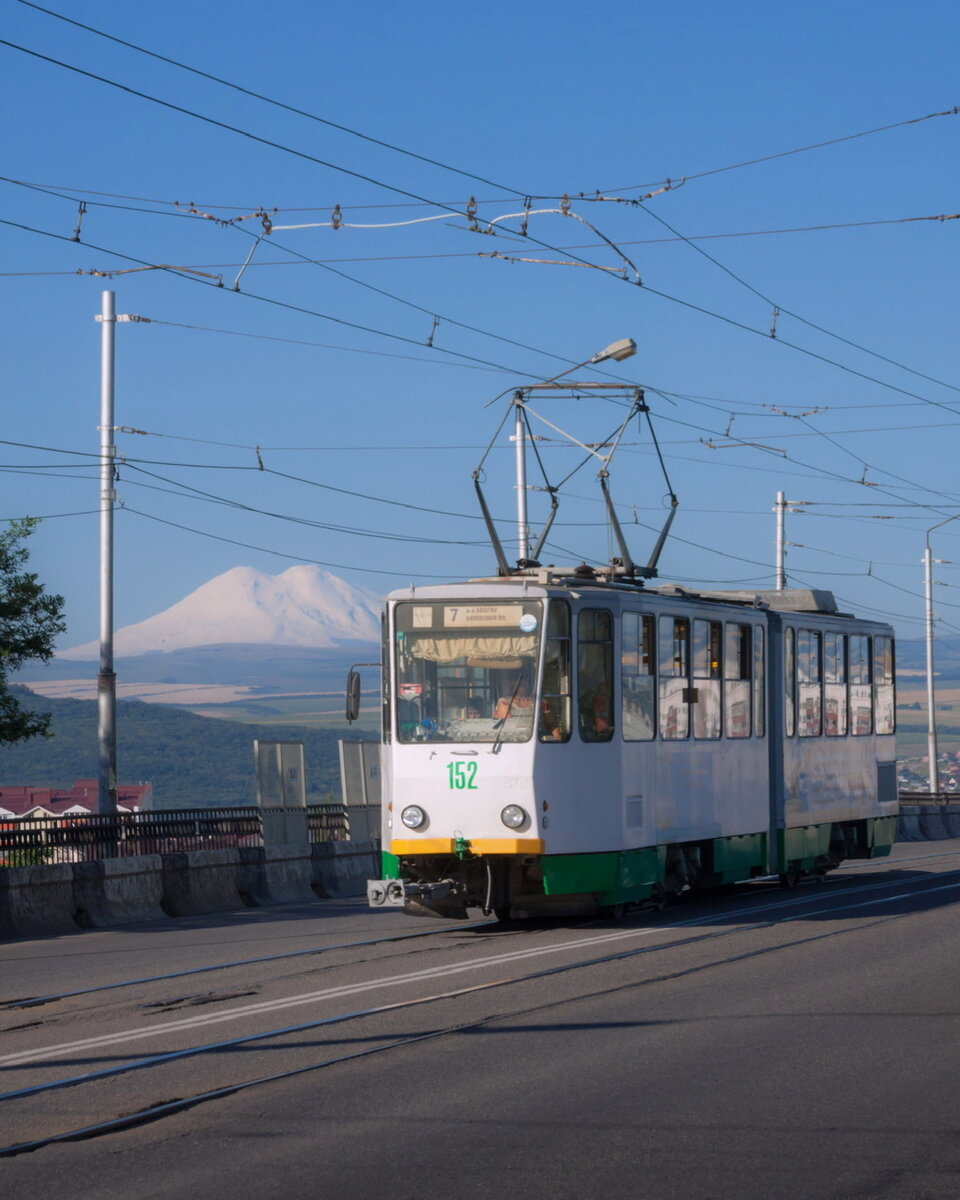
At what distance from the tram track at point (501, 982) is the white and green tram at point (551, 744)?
81 cm

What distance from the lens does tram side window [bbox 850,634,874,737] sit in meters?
22.0

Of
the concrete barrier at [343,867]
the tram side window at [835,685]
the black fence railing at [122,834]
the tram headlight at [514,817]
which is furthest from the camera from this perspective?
the concrete barrier at [343,867]

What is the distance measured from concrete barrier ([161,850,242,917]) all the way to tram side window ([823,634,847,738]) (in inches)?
304

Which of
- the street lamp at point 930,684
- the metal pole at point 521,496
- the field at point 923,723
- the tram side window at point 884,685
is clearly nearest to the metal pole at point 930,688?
the street lamp at point 930,684

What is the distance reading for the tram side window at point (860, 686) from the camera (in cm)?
2198

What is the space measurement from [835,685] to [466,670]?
7494 millimetres

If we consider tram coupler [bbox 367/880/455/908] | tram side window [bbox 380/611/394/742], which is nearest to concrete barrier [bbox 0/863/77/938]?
tram coupler [bbox 367/880/455/908]

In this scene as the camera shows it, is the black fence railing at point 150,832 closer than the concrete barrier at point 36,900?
No

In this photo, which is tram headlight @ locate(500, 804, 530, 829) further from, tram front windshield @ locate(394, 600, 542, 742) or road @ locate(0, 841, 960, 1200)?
road @ locate(0, 841, 960, 1200)

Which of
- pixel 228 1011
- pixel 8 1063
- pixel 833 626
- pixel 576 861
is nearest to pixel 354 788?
pixel 833 626

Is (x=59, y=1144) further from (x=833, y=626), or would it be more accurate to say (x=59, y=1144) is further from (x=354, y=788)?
(x=354, y=788)

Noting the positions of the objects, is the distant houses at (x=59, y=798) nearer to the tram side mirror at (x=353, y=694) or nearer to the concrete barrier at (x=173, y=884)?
the concrete barrier at (x=173, y=884)

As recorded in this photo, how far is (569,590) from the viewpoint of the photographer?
1563cm

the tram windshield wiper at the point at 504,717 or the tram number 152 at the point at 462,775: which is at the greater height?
the tram windshield wiper at the point at 504,717
